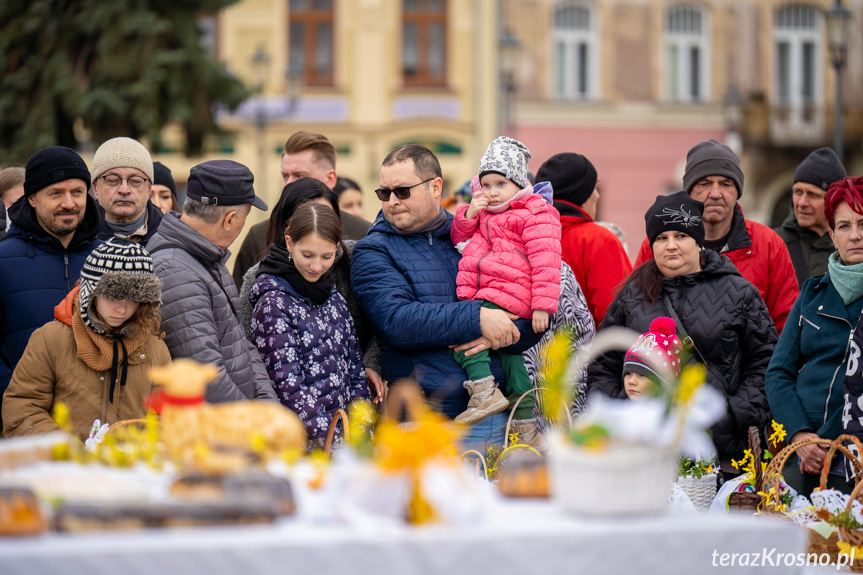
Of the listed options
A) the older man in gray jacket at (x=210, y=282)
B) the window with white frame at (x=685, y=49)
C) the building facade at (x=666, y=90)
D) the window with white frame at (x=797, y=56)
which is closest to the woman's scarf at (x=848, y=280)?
the older man in gray jacket at (x=210, y=282)

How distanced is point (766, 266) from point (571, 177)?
103 cm

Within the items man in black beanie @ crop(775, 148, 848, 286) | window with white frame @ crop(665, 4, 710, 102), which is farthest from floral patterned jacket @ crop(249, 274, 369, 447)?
window with white frame @ crop(665, 4, 710, 102)

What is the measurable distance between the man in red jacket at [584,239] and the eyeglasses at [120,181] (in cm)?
198

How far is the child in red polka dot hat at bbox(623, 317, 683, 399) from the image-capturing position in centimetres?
403

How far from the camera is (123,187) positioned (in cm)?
472

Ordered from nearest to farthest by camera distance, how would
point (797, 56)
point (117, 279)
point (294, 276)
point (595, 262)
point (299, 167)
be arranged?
point (117, 279) < point (294, 276) < point (595, 262) < point (299, 167) < point (797, 56)

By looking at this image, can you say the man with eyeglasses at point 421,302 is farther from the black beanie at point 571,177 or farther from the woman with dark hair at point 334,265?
the black beanie at point 571,177

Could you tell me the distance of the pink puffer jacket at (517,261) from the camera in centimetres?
423

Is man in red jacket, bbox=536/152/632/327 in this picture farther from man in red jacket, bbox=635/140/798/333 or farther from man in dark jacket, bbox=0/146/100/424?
man in dark jacket, bbox=0/146/100/424

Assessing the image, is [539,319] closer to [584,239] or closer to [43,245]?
[584,239]

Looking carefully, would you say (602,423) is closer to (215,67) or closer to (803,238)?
(803,238)

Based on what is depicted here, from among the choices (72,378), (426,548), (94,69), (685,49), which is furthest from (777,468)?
(685,49)

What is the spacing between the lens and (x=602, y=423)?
2463 mm

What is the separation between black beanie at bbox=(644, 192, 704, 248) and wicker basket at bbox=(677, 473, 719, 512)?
1063mm
